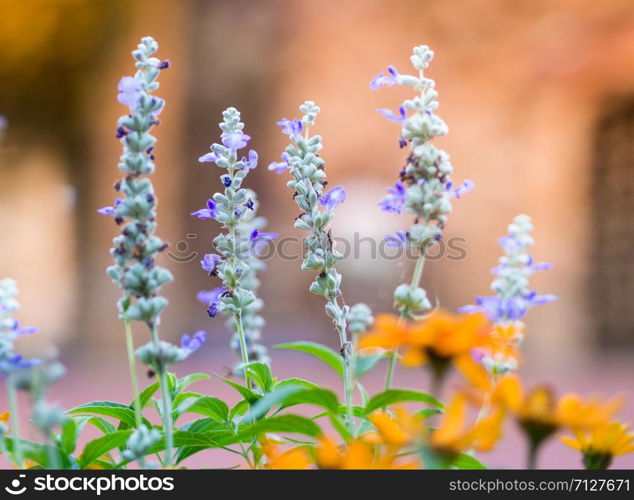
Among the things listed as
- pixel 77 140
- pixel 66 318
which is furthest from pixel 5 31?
pixel 66 318

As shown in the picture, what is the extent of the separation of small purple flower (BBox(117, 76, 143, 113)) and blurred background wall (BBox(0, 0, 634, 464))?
526cm

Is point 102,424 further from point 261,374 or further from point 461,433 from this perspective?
point 461,433

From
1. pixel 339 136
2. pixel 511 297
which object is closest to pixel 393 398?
pixel 511 297

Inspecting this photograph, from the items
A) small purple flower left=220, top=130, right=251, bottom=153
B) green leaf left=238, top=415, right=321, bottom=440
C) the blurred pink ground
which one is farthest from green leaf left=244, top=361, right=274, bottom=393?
the blurred pink ground

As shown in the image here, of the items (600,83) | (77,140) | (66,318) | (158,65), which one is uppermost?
(77,140)

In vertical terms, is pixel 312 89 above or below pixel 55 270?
above

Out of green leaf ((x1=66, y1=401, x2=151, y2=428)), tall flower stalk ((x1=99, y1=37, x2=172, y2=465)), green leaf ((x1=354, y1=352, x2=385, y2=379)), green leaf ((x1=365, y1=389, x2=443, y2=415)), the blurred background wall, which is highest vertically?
the blurred background wall

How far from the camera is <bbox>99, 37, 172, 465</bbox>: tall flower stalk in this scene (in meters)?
0.64

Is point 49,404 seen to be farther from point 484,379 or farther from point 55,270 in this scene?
point 55,270

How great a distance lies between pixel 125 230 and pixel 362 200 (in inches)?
218

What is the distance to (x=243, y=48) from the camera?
6453 millimetres

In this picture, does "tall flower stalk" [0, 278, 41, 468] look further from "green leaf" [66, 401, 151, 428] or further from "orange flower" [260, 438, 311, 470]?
"orange flower" [260, 438, 311, 470]

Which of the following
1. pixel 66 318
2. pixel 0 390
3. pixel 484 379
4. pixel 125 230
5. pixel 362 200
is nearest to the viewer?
pixel 484 379

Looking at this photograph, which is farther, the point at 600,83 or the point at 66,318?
the point at 66,318
